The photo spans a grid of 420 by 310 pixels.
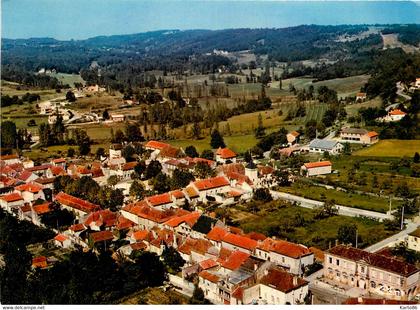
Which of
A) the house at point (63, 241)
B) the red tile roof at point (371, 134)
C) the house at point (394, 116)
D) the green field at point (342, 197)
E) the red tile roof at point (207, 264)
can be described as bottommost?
the house at point (63, 241)

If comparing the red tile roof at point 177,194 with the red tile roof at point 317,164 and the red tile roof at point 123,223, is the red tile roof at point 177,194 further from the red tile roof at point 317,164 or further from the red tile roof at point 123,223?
the red tile roof at point 317,164

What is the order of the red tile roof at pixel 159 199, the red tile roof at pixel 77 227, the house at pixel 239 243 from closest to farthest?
the house at pixel 239 243, the red tile roof at pixel 77 227, the red tile roof at pixel 159 199

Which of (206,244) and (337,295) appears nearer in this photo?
(337,295)

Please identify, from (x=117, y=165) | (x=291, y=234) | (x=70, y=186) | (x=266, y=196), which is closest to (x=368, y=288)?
(x=291, y=234)

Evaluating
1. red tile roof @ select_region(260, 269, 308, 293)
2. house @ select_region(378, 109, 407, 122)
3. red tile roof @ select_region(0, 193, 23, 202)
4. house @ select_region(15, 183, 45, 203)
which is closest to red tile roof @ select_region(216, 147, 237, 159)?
house @ select_region(15, 183, 45, 203)

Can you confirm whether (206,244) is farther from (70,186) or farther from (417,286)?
(70,186)

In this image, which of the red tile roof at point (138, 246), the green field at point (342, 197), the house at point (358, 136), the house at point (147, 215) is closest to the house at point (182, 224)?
the house at point (147, 215)

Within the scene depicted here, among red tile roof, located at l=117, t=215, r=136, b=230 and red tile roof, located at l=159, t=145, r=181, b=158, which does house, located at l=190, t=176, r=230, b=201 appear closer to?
red tile roof, located at l=117, t=215, r=136, b=230
